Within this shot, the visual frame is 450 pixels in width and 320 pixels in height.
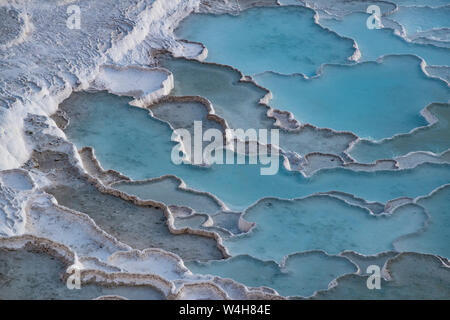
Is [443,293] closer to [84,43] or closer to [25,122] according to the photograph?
[25,122]

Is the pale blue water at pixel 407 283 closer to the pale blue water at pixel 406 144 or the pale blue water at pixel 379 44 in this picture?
the pale blue water at pixel 406 144

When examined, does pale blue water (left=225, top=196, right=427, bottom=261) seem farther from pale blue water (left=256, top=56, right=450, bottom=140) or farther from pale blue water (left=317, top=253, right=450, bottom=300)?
pale blue water (left=256, top=56, right=450, bottom=140)

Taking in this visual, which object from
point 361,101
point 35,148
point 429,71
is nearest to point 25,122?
point 35,148

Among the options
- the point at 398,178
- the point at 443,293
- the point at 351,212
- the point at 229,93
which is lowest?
the point at 443,293

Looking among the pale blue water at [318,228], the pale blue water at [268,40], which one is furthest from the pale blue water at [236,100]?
the pale blue water at [318,228]

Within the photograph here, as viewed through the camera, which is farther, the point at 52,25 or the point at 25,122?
the point at 52,25

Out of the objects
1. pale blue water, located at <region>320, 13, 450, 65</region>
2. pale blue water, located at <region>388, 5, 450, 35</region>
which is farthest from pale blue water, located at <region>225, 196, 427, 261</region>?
pale blue water, located at <region>388, 5, 450, 35</region>
